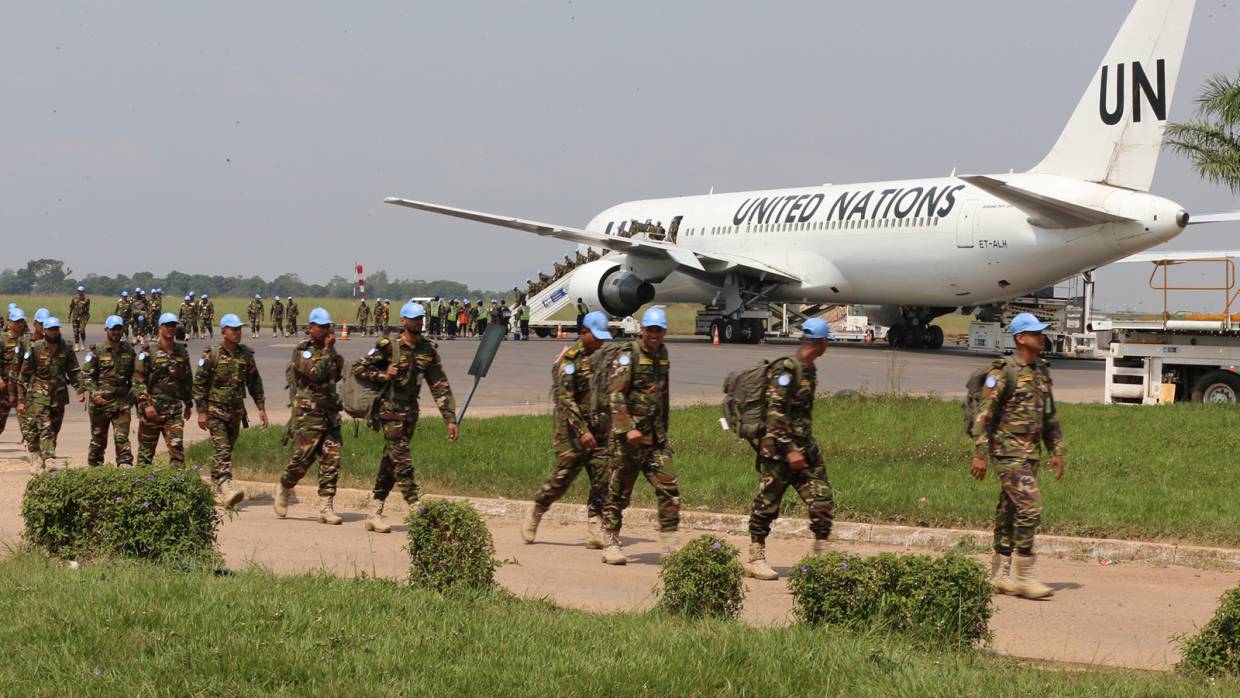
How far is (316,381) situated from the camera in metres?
11.9

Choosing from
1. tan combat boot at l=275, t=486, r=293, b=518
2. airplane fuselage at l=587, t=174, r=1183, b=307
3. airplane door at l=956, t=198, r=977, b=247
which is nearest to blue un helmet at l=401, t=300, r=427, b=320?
tan combat boot at l=275, t=486, r=293, b=518

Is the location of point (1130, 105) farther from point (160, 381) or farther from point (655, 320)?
point (160, 381)

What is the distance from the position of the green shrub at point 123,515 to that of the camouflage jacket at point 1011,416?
4781mm

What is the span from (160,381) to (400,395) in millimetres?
2886

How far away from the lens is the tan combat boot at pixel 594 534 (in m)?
10.7

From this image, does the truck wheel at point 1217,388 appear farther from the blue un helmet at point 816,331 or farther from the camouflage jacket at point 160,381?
the camouflage jacket at point 160,381

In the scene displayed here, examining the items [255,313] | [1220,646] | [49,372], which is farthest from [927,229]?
[255,313]

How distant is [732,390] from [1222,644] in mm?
3988

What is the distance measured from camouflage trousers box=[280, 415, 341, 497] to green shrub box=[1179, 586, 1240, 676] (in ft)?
24.7

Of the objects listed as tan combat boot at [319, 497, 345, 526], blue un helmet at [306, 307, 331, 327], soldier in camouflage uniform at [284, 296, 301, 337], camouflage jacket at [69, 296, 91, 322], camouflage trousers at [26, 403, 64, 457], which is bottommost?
tan combat boot at [319, 497, 345, 526]

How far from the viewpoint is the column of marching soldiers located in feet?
29.5

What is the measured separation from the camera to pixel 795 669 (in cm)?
598

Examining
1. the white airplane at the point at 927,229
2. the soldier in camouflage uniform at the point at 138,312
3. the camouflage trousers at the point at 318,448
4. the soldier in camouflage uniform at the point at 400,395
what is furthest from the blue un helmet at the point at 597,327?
the soldier in camouflage uniform at the point at 138,312

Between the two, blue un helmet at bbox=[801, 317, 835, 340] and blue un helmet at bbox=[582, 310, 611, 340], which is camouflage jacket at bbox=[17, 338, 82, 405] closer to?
blue un helmet at bbox=[582, 310, 611, 340]
